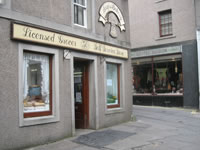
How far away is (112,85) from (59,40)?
12.4ft

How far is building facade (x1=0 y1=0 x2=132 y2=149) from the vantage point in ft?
20.4

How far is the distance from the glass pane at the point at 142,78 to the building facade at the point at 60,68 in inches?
266

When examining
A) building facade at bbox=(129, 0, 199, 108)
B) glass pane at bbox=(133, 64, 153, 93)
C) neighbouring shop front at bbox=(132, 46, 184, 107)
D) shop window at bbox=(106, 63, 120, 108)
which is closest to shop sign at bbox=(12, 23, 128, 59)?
shop window at bbox=(106, 63, 120, 108)

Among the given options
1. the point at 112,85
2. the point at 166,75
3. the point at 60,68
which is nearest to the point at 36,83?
the point at 60,68

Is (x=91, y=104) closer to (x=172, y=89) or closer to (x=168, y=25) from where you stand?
(x=172, y=89)

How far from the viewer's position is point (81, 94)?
9336 mm

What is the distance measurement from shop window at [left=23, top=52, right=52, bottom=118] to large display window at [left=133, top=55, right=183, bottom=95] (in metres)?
11.1

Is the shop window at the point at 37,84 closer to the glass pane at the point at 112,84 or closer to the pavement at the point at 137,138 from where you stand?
the pavement at the point at 137,138

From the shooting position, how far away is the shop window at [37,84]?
22.4ft

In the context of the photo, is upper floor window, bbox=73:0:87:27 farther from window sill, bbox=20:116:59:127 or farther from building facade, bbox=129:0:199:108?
building facade, bbox=129:0:199:108

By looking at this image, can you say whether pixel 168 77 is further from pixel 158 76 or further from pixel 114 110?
pixel 114 110

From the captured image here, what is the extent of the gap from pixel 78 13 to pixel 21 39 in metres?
3.14

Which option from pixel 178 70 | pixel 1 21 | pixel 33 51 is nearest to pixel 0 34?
pixel 1 21

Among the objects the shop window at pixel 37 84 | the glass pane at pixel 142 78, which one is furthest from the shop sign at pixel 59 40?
the glass pane at pixel 142 78
